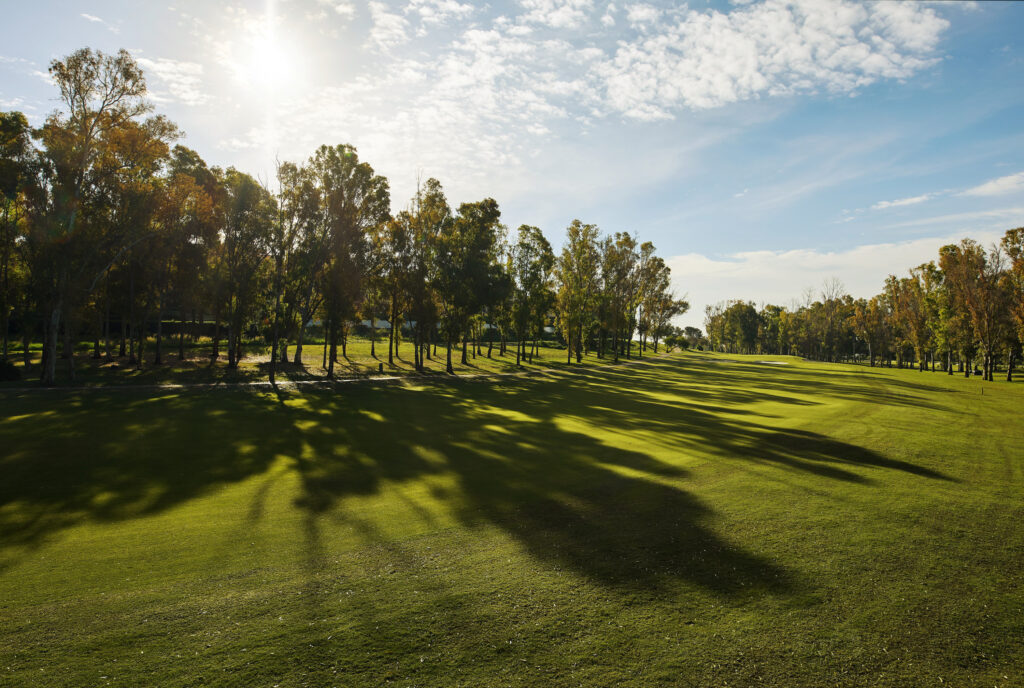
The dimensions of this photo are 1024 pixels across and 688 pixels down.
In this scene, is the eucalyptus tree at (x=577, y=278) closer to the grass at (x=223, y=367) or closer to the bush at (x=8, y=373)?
the grass at (x=223, y=367)

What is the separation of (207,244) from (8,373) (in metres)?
17.9

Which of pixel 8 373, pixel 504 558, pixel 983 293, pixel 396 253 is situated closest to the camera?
pixel 504 558

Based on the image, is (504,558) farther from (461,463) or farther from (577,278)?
(577,278)

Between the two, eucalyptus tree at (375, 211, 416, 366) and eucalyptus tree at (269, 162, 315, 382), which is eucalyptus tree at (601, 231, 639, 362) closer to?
eucalyptus tree at (375, 211, 416, 366)

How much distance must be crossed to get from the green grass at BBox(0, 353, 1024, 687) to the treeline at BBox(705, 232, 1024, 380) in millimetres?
56632

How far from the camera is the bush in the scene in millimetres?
31547

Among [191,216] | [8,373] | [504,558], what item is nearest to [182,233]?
[191,216]

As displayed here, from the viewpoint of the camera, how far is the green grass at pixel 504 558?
5902 millimetres

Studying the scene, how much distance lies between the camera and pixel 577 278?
77.2 metres

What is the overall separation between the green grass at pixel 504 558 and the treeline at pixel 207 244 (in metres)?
Result: 18.1

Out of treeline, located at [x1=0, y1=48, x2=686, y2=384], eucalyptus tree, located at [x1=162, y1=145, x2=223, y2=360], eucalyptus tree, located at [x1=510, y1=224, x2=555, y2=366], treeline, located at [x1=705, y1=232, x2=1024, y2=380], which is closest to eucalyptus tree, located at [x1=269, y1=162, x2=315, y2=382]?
treeline, located at [x1=0, y1=48, x2=686, y2=384]

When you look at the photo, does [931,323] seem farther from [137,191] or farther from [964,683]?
[137,191]

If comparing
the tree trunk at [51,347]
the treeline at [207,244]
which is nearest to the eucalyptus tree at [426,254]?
the treeline at [207,244]

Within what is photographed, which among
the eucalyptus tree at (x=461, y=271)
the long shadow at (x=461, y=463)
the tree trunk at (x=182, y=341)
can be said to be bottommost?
the long shadow at (x=461, y=463)
